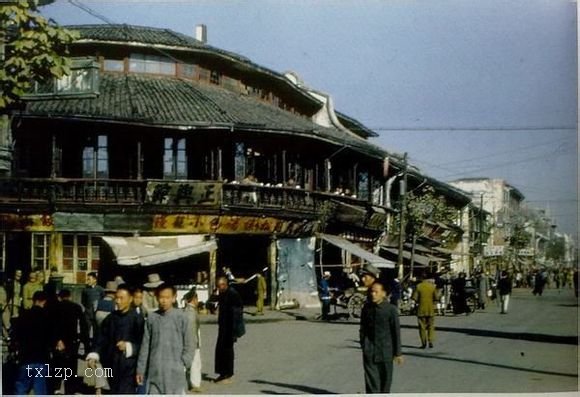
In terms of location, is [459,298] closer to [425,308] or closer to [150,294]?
[425,308]

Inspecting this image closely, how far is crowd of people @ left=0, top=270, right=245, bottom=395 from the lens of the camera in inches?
271

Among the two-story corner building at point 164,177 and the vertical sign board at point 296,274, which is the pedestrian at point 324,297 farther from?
the two-story corner building at point 164,177

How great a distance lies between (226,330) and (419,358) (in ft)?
10.9

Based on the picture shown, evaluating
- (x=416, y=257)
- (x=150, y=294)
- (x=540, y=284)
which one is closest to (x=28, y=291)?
(x=150, y=294)

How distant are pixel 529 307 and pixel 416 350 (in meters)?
9.19

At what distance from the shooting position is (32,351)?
771 centimetres

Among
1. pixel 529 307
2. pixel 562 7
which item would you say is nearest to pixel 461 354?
pixel 562 7

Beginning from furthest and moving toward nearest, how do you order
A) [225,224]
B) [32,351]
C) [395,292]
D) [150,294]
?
[395,292] → [225,224] → [150,294] → [32,351]

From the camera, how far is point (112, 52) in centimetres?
1619

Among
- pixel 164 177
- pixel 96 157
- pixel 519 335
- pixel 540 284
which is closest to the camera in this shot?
pixel 519 335

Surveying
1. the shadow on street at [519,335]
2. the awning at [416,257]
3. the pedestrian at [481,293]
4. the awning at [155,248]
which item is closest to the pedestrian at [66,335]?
the awning at [155,248]

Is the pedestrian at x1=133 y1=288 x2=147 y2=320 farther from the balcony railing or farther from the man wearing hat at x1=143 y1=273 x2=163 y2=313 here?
the balcony railing

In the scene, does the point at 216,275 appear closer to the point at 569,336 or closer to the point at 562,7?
the point at 569,336

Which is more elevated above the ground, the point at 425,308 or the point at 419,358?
the point at 425,308
